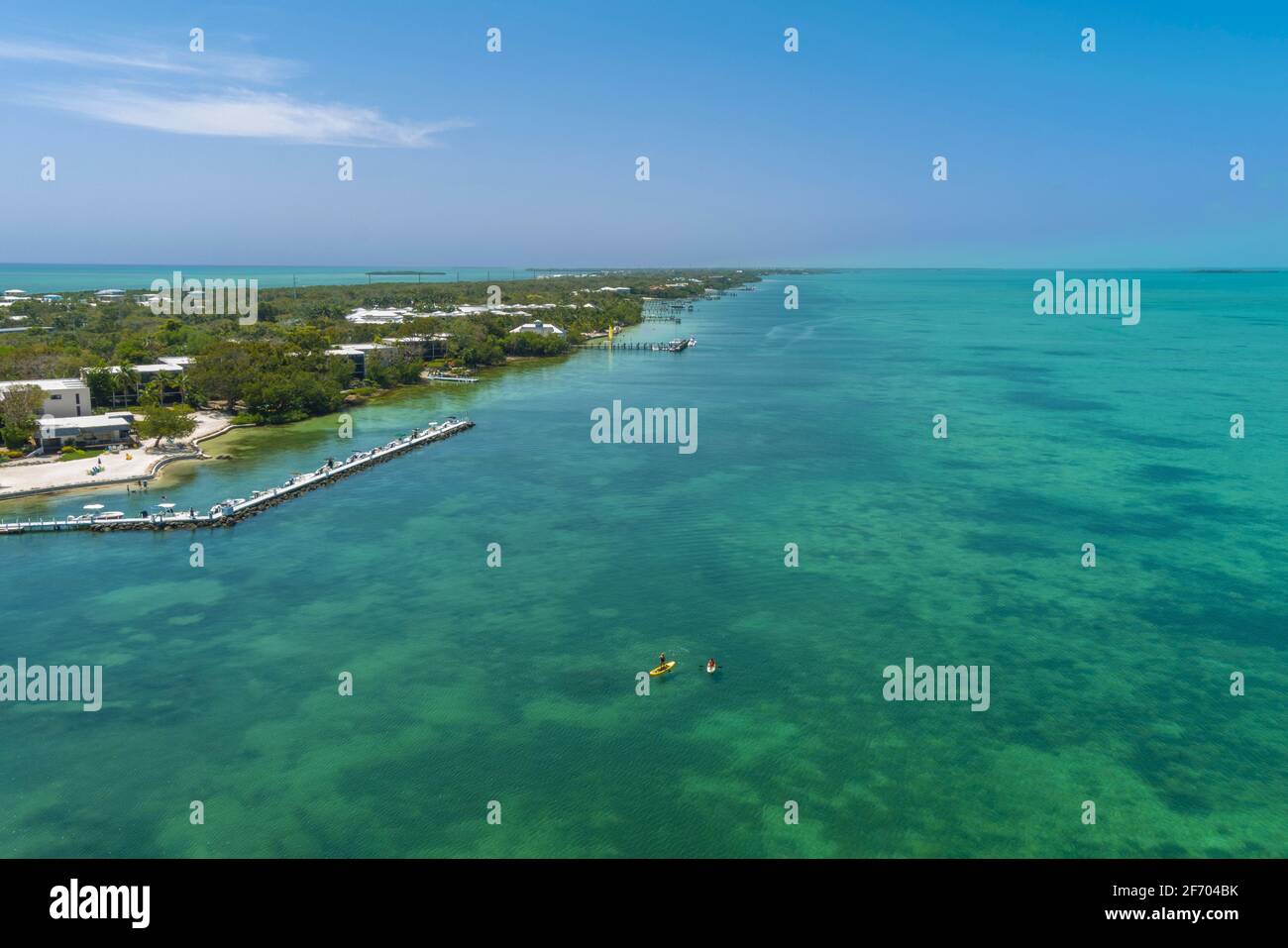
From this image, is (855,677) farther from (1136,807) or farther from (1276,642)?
(1276,642)

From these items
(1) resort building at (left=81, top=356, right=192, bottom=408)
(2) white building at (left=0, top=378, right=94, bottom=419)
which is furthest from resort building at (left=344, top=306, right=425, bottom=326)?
(2) white building at (left=0, top=378, right=94, bottom=419)

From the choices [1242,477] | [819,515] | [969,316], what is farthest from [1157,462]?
[969,316]

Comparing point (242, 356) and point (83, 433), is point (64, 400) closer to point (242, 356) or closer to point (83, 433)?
point (83, 433)

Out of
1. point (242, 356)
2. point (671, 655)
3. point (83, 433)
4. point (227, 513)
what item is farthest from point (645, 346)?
point (671, 655)

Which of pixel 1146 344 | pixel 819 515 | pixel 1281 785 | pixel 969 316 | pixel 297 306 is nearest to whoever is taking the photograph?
pixel 1281 785

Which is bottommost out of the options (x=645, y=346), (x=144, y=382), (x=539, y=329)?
(x=144, y=382)

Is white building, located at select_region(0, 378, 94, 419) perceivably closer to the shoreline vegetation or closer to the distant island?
the distant island
